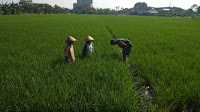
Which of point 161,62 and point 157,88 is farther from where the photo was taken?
point 161,62

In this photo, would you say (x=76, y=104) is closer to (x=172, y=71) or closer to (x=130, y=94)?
(x=130, y=94)

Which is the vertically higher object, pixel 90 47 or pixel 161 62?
pixel 90 47

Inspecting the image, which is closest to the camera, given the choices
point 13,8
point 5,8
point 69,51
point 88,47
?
point 69,51

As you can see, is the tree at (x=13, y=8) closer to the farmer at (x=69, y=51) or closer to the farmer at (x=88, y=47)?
the farmer at (x=88, y=47)

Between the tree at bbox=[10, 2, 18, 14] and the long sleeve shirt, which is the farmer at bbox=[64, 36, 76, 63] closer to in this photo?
the long sleeve shirt

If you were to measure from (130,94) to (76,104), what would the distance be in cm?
69

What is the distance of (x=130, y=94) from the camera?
5.73 ft

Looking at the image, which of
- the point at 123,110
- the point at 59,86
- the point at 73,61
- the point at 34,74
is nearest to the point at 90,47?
the point at 73,61

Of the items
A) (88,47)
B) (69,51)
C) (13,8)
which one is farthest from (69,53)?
(13,8)

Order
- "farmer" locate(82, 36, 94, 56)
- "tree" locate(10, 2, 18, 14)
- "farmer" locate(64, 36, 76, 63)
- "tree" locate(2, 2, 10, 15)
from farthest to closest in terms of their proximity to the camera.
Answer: "tree" locate(10, 2, 18, 14) < "tree" locate(2, 2, 10, 15) < "farmer" locate(82, 36, 94, 56) < "farmer" locate(64, 36, 76, 63)

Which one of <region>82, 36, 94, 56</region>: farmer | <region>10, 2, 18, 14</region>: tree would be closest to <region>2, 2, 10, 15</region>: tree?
<region>10, 2, 18, 14</region>: tree

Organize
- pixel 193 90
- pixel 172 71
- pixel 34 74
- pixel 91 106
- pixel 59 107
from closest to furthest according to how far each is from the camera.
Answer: pixel 59 107 < pixel 91 106 < pixel 193 90 < pixel 34 74 < pixel 172 71

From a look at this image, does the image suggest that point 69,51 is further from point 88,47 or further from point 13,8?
point 13,8

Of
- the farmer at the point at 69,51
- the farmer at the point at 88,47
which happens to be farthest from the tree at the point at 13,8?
the farmer at the point at 69,51
